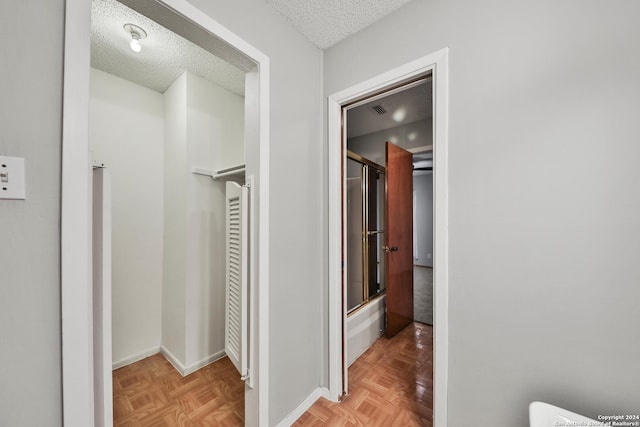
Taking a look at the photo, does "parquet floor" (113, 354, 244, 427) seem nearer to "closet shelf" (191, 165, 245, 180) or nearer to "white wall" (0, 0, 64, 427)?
"white wall" (0, 0, 64, 427)

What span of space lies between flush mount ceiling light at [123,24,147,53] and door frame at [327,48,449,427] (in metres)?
1.34

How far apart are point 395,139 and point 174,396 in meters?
3.52

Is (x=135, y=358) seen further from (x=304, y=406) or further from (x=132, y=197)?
(x=304, y=406)

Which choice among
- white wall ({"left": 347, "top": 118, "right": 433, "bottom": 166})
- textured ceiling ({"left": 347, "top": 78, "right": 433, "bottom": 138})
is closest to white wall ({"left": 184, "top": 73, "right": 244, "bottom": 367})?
textured ceiling ({"left": 347, "top": 78, "right": 433, "bottom": 138})

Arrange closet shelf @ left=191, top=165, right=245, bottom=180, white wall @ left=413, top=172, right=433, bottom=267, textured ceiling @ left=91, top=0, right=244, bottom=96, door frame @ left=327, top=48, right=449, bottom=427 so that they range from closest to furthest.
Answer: door frame @ left=327, top=48, right=449, bottom=427, textured ceiling @ left=91, top=0, right=244, bottom=96, closet shelf @ left=191, top=165, right=245, bottom=180, white wall @ left=413, top=172, right=433, bottom=267

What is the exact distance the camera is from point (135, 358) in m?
2.18

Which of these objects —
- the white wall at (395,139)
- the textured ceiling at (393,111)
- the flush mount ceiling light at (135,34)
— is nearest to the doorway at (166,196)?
the flush mount ceiling light at (135,34)

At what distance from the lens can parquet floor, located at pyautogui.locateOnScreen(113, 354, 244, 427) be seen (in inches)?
61.4

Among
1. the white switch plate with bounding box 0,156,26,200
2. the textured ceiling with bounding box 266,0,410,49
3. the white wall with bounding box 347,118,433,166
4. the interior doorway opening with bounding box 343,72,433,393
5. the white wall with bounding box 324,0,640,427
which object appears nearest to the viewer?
the white switch plate with bounding box 0,156,26,200

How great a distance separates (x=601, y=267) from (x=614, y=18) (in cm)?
95

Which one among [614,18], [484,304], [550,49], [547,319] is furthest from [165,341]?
[614,18]

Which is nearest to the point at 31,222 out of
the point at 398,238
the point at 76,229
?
the point at 76,229

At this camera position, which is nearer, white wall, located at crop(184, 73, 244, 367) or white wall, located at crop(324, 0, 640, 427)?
white wall, located at crop(324, 0, 640, 427)

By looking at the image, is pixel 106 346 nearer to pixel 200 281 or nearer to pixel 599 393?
pixel 200 281
